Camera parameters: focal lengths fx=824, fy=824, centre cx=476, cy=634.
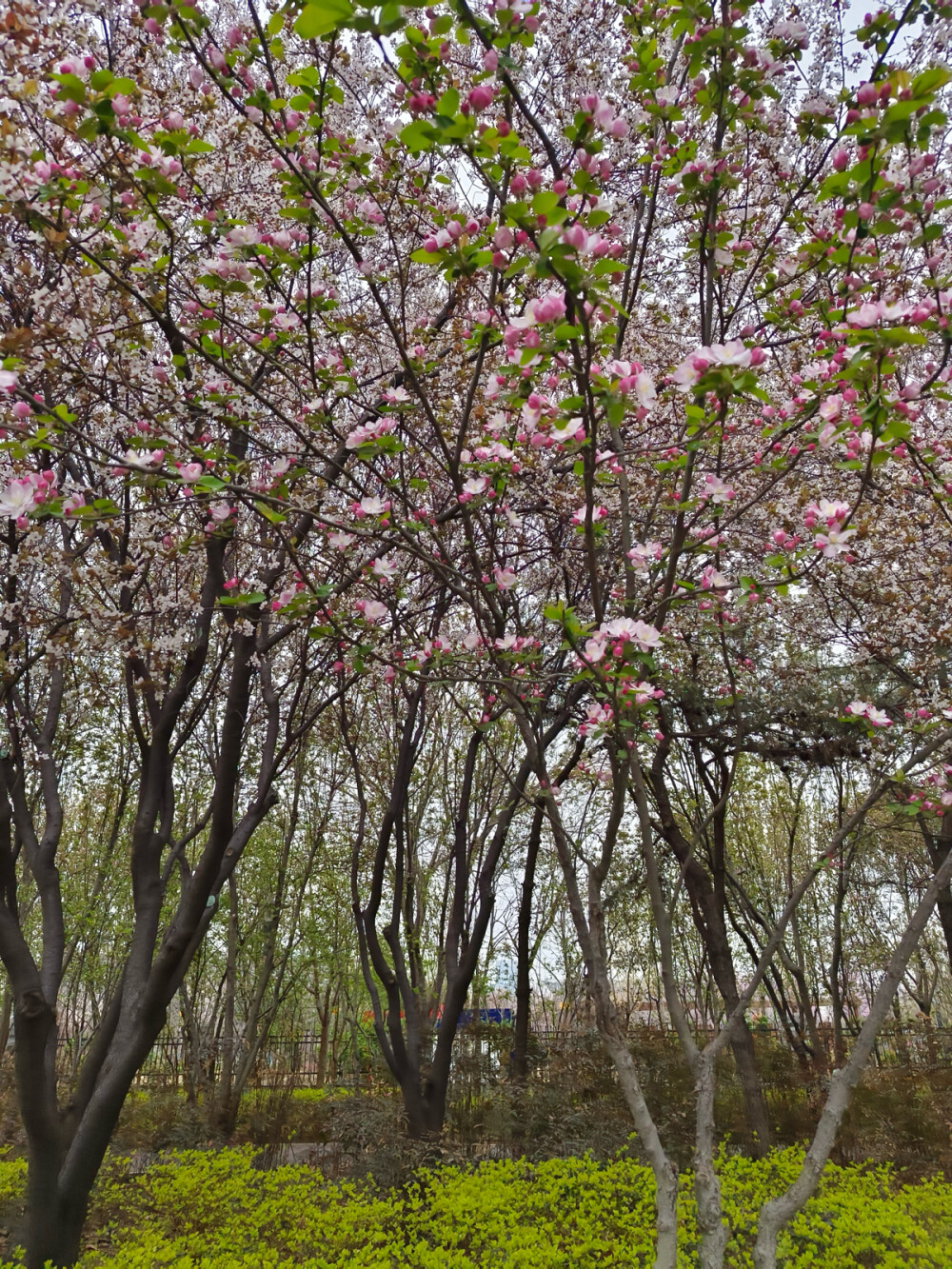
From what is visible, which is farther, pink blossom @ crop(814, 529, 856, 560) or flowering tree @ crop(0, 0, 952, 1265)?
pink blossom @ crop(814, 529, 856, 560)

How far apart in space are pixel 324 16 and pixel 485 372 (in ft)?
8.83

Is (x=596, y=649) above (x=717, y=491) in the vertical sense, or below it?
below

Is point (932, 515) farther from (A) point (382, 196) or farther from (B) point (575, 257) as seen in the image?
(B) point (575, 257)

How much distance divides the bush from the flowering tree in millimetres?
999

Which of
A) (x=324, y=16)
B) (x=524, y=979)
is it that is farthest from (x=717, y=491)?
(x=524, y=979)

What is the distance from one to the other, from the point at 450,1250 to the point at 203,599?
312cm

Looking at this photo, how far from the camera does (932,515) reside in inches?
205

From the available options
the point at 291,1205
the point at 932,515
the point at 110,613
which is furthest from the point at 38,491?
the point at 932,515

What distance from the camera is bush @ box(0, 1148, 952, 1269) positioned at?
11.6ft

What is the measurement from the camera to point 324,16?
3.80 ft

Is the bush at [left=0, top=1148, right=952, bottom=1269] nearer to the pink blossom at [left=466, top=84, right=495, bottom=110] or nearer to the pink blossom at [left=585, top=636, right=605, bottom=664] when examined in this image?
the pink blossom at [left=585, top=636, right=605, bottom=664]

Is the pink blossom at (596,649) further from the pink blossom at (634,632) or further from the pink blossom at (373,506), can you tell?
the pink blossom at (373,506)

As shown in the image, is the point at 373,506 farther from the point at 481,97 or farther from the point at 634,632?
the point at 481,97

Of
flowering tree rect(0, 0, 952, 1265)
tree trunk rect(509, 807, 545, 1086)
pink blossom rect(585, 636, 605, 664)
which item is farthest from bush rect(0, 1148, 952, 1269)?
pink blossom rect(585, 636, 605, 664)
